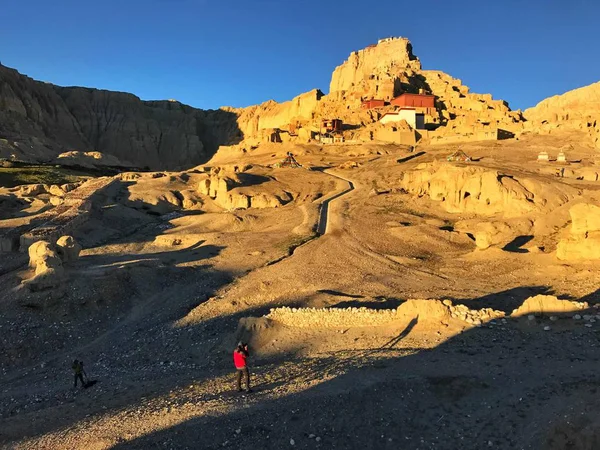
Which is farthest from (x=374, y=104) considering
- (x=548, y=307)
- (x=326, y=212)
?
(x=548, y=307)

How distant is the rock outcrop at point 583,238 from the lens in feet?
71.6

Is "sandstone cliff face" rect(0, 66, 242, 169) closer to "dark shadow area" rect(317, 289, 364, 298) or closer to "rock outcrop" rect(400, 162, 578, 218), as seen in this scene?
"rock outcrop" rect(400, 162, 578, 218)

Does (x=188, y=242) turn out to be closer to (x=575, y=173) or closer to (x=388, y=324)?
(x=388, y=324)

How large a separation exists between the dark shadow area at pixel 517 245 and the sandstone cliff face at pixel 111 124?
78.8 metres

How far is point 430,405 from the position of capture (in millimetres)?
9047

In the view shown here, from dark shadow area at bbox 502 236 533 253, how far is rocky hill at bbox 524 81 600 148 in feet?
115

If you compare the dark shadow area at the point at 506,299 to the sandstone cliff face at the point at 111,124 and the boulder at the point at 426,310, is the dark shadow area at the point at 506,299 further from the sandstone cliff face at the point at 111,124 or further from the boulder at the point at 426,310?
the sandstone cliff face at the point at 111,124

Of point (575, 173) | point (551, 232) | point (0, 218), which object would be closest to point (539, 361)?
point (551, 232)

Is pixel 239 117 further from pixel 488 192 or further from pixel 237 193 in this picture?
pixel 488 192

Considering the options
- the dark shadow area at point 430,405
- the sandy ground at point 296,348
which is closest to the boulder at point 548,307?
the sandy ground at point 296,348

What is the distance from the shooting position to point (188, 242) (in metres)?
31.3

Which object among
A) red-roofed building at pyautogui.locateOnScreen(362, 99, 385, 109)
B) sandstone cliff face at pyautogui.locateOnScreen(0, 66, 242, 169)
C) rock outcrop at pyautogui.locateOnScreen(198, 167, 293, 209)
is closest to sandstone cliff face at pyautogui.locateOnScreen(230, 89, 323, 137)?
sandstone cliff face at pyautogui.locateOnScreen(0, 66, 242, 169)

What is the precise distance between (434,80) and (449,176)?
223ft

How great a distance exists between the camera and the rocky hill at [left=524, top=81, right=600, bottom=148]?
204 ft
